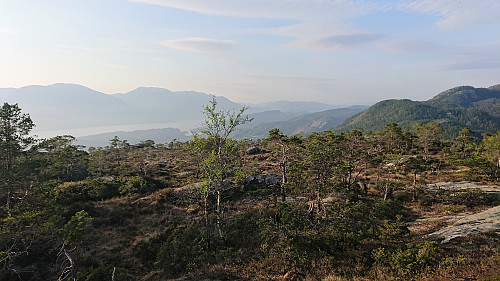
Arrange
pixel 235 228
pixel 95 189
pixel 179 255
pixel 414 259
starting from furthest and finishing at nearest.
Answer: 1. pixel 95 189
2. pixel 235 228
3. pixel 179 255
4. pixel 414 259

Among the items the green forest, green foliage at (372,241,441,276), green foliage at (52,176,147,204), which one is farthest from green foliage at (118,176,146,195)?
green foliage at (372,241,441,276)

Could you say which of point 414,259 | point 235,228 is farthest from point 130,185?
point 414,259

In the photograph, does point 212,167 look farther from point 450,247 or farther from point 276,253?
point 450,247

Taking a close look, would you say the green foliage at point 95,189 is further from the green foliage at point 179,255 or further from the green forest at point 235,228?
the green foliage at point 179,255

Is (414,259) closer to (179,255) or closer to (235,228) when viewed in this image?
(235,228)

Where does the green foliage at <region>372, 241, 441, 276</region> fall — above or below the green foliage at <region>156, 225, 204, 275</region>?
above

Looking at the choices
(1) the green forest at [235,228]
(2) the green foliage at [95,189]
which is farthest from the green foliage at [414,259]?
(2) the green foliage at [95,189]

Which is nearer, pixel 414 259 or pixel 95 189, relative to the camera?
pixel 414 259

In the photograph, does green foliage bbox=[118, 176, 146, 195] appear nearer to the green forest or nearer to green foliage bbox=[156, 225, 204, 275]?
the green forest

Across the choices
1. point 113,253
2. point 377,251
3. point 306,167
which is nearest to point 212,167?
point 306,167

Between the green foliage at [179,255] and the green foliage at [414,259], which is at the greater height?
the green foliage at [414,259]


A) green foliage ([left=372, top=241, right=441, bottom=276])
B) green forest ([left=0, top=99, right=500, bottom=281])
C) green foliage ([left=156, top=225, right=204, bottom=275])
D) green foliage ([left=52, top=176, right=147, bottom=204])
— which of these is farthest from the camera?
green foliage ([left=52, top=176, right=147, bottom=204])

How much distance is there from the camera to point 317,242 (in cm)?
1411

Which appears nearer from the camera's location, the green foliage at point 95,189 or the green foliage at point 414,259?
the green foliage at point 414,259
